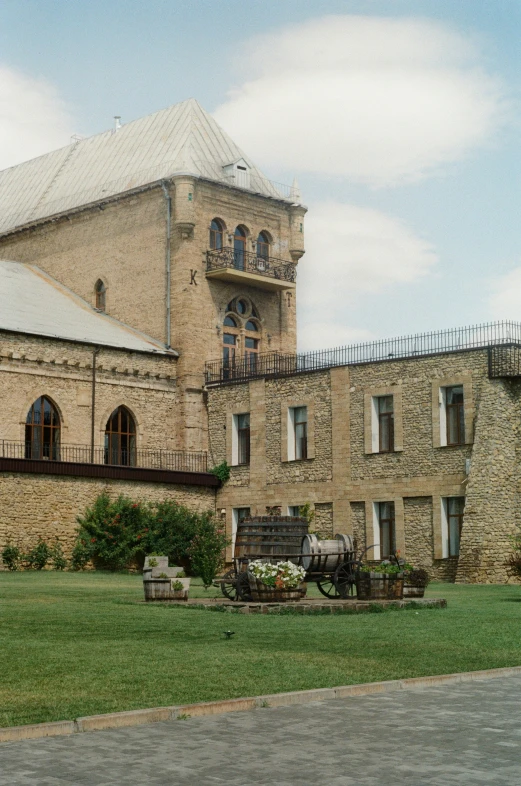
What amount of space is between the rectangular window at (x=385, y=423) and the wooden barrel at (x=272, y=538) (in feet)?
53.5

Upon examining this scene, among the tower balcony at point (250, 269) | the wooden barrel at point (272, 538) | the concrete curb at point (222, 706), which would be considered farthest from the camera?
the tower balcony at point (250, 269)

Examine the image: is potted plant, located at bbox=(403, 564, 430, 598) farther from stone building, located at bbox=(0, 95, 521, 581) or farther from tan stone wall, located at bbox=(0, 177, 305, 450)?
tan stone wall, located at bbox=(0, 177, 305, 450)

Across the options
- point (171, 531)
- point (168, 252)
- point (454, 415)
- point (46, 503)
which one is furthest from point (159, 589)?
point (168, 252)

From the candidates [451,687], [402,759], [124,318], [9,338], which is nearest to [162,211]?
[124,318]

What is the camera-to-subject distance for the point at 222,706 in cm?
957

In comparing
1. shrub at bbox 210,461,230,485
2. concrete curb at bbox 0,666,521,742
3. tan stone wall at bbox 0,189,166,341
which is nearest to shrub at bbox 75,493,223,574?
shrub at bbox 210,461,230,485

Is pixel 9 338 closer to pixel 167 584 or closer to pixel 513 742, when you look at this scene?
pixel 167 584

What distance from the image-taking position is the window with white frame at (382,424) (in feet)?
131

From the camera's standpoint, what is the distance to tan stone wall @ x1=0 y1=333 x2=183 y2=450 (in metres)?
41.4

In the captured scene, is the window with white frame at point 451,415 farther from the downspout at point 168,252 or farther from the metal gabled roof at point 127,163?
the metal gabled roof at point 127,163

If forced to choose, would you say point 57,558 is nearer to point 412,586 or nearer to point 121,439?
point 121,439

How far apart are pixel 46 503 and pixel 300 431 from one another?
10094 millimetres

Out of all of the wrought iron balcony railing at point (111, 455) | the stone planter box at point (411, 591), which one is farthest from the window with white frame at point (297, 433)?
the stone planter box at point (411, 591)

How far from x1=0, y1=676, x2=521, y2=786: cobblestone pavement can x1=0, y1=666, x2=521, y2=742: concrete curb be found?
142 mm
